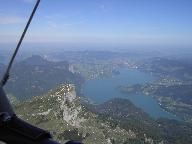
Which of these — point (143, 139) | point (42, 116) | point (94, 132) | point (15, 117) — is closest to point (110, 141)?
point (94, 132)

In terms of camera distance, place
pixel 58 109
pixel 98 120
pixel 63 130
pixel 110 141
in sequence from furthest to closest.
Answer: pixel 98 120 → pixel 58 109 → pixel 110 141 → pixel 63 130

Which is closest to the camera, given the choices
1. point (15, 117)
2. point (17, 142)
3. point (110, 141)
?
point (17, 142)

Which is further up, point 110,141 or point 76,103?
point 76,103

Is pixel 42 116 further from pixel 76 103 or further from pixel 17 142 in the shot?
pixel 17 142

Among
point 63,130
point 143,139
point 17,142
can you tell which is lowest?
point 143,139

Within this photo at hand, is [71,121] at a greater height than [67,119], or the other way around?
[67,119]

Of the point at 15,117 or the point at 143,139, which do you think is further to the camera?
the point at 143,139

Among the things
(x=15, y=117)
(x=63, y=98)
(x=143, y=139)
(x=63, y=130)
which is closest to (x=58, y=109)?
(x=63, y=98)

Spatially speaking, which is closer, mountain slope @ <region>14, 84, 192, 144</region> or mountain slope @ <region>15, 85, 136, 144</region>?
mountain slope @ <region>15, 85, 136, 144</region>

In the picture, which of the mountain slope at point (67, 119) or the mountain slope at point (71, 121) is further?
the mountain slope at point (71, 121)

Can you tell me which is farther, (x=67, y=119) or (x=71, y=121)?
(x=67, y=119)
